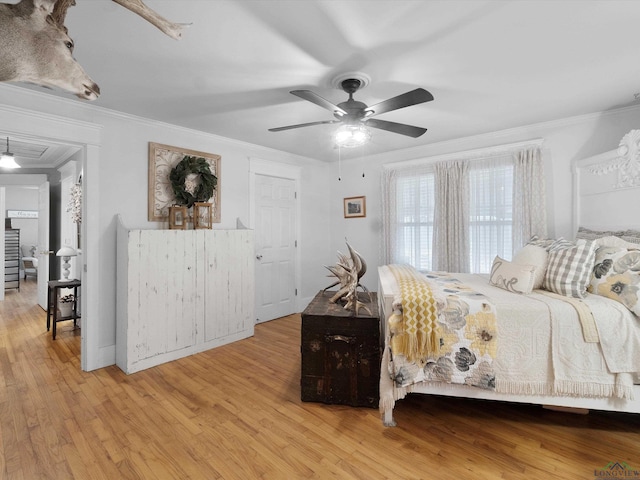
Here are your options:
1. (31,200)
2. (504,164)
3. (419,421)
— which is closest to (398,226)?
(504,164)

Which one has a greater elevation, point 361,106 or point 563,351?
point 361,106

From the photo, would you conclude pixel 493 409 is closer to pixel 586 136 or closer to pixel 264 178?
pixel 586 136

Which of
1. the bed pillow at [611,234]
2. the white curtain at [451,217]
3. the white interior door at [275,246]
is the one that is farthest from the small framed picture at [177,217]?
the bed pillow at [611,234]

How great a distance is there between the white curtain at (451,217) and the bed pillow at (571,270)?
1436mm

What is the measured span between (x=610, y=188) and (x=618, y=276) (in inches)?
50.4

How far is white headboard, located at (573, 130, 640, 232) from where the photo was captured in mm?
2502

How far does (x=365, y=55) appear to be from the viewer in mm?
1946

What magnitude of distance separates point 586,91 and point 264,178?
3.51 m

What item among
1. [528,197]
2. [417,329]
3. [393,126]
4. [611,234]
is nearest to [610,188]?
[611,234]

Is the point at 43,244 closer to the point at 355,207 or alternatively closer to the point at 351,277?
the point at 355,207

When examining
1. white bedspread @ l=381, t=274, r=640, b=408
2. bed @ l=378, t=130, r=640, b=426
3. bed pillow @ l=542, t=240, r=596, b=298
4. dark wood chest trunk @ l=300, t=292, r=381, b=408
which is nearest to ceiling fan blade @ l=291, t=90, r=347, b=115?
bed @ l=378, t=130, r=640, b=426

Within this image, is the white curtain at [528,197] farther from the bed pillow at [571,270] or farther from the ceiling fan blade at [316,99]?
the ceiling fan blade at [316,99]

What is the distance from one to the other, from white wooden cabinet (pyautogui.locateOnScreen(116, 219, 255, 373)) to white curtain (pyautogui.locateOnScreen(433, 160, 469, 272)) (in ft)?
7.99

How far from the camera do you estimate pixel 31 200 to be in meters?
7.51
